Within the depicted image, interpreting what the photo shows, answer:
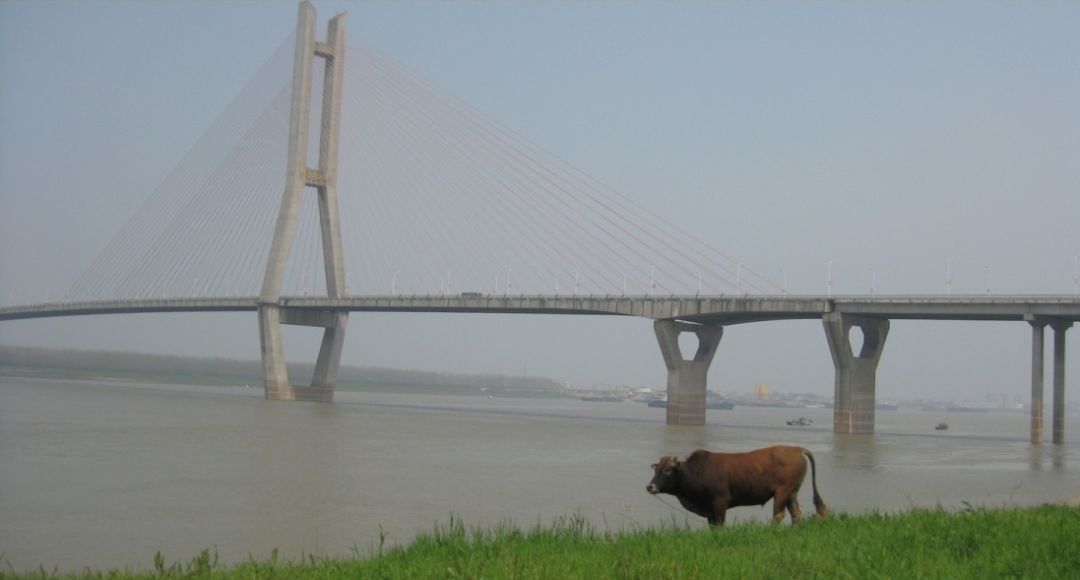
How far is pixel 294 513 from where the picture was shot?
18.6 meters

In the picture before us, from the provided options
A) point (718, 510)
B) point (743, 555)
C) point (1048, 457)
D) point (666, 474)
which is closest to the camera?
point (743, 555)

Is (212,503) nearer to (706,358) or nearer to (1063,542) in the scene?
(1063,542)

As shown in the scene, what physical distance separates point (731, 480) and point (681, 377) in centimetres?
5838

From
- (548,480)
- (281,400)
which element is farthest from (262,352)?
(548,480)

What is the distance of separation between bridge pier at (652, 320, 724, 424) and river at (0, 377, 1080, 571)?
18.4 meters

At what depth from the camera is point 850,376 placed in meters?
65.6

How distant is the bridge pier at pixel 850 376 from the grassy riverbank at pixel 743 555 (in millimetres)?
54257

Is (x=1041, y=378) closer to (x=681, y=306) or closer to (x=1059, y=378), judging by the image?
(x=1059, y=378)

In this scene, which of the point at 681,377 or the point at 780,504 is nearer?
the point at 780,504

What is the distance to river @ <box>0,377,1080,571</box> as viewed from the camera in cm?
1584

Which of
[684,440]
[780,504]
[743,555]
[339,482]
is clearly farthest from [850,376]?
[743,555]

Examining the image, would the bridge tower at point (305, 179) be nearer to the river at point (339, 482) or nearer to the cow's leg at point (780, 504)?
the river at point (339, 482)

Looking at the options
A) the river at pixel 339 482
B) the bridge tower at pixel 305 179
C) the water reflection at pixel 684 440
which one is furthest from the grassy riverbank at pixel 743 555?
the bridge tower at pixel 305 179

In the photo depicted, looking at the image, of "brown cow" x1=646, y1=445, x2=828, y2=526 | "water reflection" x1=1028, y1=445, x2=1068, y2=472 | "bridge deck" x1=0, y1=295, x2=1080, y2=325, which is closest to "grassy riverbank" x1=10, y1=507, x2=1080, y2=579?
"brown cow" x1=646, y1=445, x2=828, y2=526
